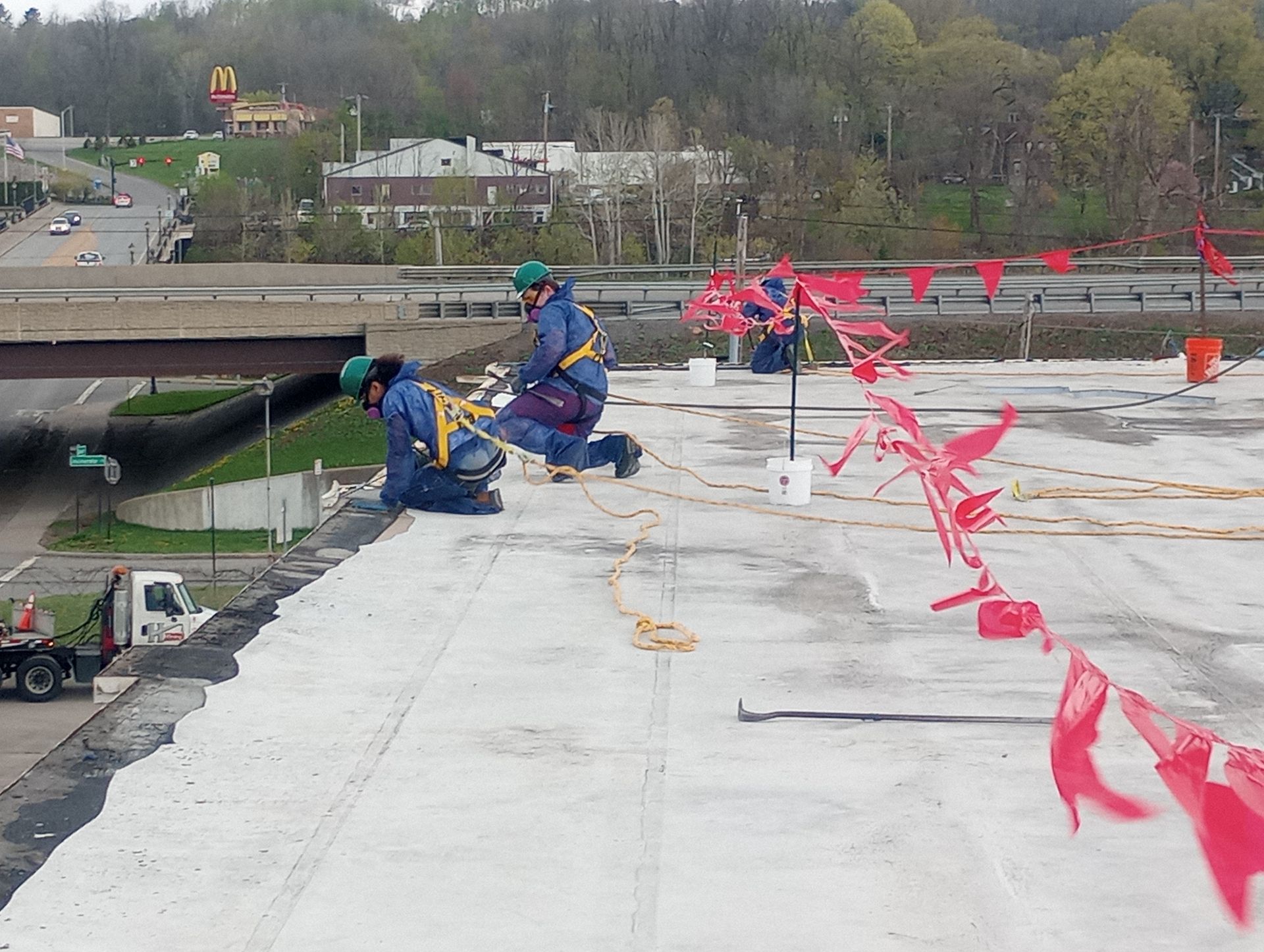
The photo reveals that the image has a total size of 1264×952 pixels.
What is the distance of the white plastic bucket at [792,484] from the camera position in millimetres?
9992

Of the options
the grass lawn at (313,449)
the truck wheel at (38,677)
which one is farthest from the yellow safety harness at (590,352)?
the grass lawn at (313,449)

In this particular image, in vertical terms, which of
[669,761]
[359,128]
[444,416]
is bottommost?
[669,761]

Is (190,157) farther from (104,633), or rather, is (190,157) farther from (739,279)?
(739,279)

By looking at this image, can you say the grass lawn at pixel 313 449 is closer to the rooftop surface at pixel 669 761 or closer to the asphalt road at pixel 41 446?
the asphalt road at pixel 41 446

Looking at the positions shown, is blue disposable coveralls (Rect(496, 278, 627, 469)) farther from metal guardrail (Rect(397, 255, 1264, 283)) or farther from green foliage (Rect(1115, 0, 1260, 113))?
green foliage (Rect(1115, 0, 1260, 113))

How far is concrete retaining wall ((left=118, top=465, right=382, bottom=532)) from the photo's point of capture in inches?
1216

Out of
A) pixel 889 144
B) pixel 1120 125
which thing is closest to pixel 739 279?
pixel 1120 125

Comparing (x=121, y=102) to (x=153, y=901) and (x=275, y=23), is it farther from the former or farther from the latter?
(x=153, y=901)

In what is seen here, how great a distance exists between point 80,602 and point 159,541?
15.7 feet

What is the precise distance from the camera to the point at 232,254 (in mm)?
64000

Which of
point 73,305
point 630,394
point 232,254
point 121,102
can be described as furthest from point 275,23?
point 630,394

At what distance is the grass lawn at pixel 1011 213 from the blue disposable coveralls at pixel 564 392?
54.5 meters

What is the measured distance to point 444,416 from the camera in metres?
9.09

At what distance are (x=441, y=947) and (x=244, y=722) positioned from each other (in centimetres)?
197
